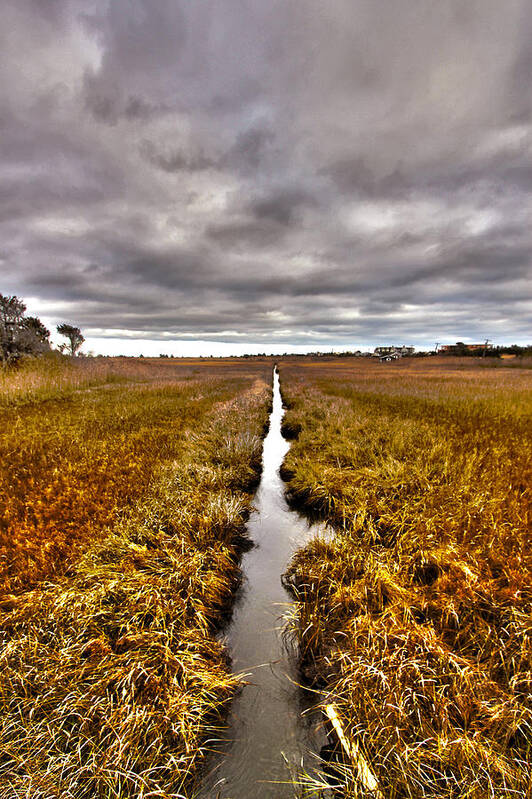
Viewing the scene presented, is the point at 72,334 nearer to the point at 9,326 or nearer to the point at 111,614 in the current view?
the point at 9,326

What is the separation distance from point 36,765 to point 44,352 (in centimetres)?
3427

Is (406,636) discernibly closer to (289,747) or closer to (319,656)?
(319,656)

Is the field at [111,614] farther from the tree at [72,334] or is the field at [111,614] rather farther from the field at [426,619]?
the tree at [72,334]

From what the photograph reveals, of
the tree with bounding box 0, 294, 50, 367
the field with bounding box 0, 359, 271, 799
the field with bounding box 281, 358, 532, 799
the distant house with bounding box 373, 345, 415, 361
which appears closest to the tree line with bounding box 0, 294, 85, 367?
the tree with bounding box 0, 294, 50, 367

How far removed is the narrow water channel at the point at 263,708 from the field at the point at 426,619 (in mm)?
305

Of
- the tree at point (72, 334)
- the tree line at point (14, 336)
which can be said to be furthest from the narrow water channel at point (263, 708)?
the tree at point (72, 334)

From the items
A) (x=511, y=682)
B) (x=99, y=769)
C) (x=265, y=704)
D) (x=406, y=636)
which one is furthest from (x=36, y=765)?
(x=511, y=682)

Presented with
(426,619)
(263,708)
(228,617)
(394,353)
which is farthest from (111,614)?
(394,353)

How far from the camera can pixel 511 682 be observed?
260cm

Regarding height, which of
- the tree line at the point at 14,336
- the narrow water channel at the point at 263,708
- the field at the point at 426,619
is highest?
the tree line at the point at 14,336

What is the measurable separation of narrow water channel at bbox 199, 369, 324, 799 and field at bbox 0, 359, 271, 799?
0.22m

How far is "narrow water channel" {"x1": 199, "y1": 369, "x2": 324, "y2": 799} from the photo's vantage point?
8.12 feet

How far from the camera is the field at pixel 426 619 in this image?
7.36ft

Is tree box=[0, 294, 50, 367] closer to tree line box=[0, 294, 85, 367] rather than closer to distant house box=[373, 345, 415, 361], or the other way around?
tree line box=[0, 294, 85, 367]
